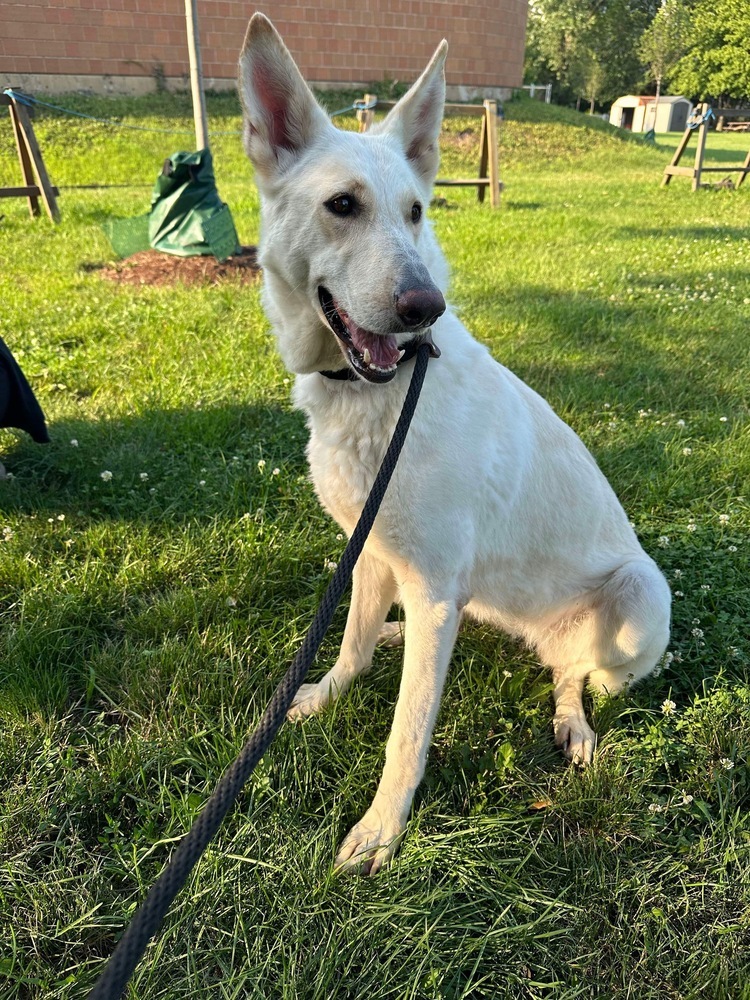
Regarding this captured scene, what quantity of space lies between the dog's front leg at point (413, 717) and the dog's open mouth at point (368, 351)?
634 mm

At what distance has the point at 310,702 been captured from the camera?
2.19 meters

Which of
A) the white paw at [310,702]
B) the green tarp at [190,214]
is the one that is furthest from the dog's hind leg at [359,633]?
the green tarp at [190,214]

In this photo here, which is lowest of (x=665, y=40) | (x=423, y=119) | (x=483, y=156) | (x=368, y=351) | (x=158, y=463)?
(x=158, y=463)

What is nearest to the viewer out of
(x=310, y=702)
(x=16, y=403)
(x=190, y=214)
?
(x=310, y=702)

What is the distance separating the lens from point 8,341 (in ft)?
15.6

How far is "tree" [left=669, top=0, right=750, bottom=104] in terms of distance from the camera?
44.4 m

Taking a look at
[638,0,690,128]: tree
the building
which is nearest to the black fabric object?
the building

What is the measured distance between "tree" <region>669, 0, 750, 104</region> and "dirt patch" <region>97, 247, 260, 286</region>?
177ft

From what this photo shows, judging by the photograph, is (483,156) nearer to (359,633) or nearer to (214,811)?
(359,633)

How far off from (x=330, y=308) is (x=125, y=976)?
156cm

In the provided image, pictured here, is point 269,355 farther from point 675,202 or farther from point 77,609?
point 675,202

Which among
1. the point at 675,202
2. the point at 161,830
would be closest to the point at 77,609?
the point at 161,830

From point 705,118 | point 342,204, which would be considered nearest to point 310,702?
point 342,204

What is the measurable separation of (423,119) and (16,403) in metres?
2.26
